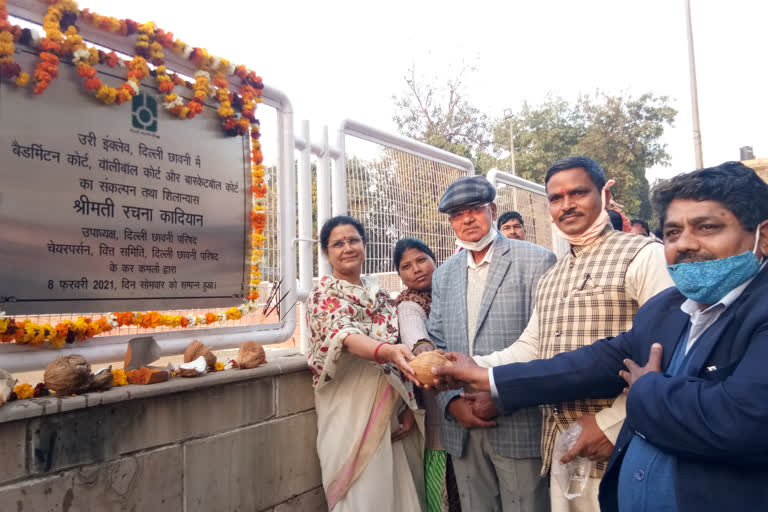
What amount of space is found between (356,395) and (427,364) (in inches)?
24.4

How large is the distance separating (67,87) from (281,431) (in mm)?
1968


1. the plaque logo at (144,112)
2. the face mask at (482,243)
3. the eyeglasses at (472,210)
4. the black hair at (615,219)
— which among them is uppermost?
the plaque logo at (144,112)

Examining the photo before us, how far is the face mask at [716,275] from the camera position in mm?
1537

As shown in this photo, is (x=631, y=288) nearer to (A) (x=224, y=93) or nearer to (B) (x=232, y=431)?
(B) (x=232, y=431)

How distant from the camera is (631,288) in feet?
7.27

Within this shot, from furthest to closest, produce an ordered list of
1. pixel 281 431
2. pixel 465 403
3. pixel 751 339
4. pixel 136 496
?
pixel 281 431 < pixel 465 403 < pixel 136 496 < pixel 751 339

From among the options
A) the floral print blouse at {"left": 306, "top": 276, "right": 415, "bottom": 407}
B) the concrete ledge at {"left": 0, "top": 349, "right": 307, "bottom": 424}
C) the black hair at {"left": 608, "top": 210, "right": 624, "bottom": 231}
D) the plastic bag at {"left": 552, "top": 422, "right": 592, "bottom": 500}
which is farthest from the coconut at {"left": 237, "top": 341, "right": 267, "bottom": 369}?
the black hair at {"left": 608, "top": 210, "right": 624, "bottom": 231}

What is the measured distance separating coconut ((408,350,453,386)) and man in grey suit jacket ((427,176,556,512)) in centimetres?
32

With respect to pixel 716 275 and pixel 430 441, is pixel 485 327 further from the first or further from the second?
pixel 716 275

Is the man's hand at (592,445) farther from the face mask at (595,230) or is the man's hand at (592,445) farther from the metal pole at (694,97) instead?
the metal pole at (694,97)

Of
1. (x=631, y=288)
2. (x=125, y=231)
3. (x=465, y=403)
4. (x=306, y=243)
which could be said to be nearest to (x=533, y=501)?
(x=465, y=403)

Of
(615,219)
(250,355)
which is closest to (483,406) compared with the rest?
(250,355)

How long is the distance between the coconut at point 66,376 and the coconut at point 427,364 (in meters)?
1.39

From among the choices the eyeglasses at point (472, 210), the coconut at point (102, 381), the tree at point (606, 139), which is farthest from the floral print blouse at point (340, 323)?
the tree at point (606, 139)
